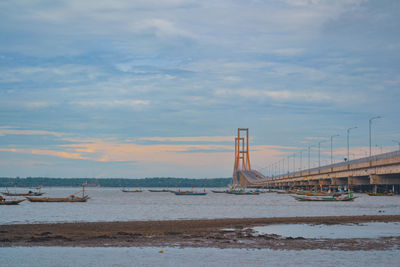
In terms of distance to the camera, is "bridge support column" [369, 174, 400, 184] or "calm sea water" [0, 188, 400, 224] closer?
"calm sea water" [0, 188, 400, 224]

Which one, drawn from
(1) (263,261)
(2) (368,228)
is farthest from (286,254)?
(2) (368,228)

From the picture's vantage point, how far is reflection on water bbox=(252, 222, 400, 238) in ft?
102

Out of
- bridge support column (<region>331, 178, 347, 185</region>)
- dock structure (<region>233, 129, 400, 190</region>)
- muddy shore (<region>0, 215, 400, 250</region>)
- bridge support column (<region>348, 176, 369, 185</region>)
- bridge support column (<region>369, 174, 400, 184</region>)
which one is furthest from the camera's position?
bridge support column (<region>331, 178, 347, 185</region>)

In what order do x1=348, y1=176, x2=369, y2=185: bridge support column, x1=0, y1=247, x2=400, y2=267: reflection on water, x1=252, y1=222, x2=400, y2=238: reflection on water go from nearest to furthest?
x1=0, y1=247, x2=400, y2=267: reflection on water → x1=252, y1=222, x2=400, y2=238: reflection on water → x1=348, y1=176, x2=369, y2=185: bridge support column

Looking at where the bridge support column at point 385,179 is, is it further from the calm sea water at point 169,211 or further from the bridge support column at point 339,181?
the bridge support column at point 339,181

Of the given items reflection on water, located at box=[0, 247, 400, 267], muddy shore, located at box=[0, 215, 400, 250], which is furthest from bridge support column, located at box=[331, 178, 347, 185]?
reflection on water, located at box=[0, 247, 400, 267]

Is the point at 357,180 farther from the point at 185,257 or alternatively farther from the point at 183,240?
the point at 185,257

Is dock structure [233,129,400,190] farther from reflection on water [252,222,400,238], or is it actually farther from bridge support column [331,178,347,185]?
reflection on water [252,222,400,238]

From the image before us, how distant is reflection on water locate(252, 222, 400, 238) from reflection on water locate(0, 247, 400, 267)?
6860 mm

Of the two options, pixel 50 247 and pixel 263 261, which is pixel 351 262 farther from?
pixel 50 247

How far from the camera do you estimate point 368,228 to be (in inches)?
1398

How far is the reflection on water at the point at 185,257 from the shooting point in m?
21.6

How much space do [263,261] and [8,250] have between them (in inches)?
475

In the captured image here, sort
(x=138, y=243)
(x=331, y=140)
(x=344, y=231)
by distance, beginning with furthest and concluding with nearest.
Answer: (x=331, y=140), (x=344, y=231), (x=138, y=243)
